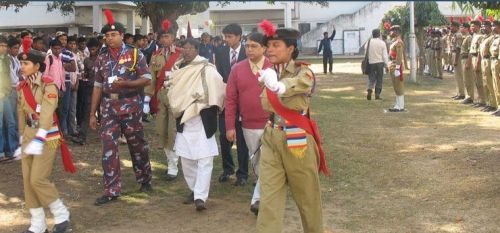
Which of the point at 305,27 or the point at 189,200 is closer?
the point at 189,200

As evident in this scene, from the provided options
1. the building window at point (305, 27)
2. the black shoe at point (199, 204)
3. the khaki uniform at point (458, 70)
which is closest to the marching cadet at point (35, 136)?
the black shoe at point (199, 204)

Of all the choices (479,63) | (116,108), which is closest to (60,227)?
(116,108)

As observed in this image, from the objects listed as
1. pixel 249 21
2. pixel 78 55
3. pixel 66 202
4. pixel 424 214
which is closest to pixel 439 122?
→ pixel 424 214

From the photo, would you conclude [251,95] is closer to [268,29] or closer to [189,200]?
[189,200]

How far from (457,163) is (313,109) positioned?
6.28 meters

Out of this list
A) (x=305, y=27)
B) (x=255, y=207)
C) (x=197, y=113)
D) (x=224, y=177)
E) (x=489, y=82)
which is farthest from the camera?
(x=305, y=27)

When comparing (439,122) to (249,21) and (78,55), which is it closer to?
(78,55)

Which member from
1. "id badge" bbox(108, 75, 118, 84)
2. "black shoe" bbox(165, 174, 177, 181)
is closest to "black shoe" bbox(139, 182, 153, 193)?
"black shoe" bbox(165, 174, 177, 181)

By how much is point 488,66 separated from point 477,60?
96 cm

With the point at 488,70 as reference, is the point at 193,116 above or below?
below

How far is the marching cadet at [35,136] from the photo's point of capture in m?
5.59

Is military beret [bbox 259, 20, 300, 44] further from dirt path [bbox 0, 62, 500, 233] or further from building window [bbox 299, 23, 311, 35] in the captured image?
building window [bbox 299, 23, 311, 35]

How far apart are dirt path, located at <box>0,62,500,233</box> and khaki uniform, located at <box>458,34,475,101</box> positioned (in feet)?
10.4

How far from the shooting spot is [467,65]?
568 inches
